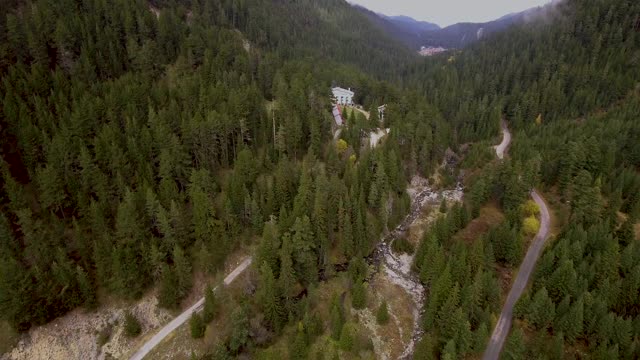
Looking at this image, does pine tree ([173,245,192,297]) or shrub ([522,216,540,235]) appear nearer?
pine tree ([173,245,192,297])

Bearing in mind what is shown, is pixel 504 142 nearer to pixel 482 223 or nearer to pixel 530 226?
pixel 530 226

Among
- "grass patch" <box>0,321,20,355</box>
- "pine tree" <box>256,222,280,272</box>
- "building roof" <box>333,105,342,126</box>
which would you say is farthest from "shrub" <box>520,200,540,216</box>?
"grass patch" <box>0,321,20,355</box>

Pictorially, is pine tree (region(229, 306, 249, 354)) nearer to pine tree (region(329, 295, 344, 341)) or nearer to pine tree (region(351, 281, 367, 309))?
pine tree (region(329, 295, 344, 341))

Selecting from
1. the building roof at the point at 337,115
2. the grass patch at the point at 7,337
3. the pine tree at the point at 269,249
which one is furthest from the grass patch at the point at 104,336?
the building roof at the point at 337,115

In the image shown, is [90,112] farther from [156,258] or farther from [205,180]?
[156,258]

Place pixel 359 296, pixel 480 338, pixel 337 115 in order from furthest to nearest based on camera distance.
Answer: pixel 337 115
pixel 359 296
pixel 480 338

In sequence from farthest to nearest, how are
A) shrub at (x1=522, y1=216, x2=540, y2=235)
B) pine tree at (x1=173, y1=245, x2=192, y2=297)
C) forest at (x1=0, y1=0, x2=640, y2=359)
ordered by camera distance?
shrub at (x1=522, y1=216, x2=540, y2=235), pine tree at (x1=173, y1=245, x2=192, y2=297), forest at (x1=0, y1=0, x2=640, y2=359)

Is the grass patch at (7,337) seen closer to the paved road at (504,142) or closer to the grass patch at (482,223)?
the grass patch at (482,223)

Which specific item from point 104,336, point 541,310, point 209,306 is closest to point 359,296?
point 209,306
